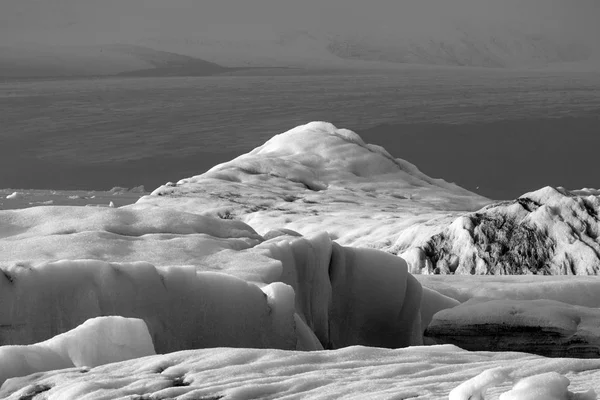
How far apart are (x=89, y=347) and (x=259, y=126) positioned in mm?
31467

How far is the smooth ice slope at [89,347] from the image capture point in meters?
4.12

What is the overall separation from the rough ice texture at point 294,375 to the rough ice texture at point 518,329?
1861mm

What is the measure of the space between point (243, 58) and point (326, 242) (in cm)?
6000

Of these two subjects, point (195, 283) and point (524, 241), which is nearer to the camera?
point (195, 283)

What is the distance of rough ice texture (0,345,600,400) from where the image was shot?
343 cm

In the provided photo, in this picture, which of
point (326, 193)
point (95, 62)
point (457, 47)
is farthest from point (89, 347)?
point (457, 47)

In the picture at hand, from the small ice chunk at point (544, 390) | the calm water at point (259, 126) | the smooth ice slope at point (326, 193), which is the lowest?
the calm water at point (259, 126)

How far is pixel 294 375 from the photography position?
3.70 m

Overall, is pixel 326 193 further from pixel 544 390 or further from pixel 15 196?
pixel 544 390

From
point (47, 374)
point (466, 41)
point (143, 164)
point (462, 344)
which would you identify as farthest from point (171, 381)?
point (466, 41)

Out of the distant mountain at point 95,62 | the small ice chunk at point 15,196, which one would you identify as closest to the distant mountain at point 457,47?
the distant mountain at point 95,62

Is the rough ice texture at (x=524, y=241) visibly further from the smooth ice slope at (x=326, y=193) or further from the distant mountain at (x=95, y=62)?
the distant mountain at (x=95, y=62)

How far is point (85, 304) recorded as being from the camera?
511 cm

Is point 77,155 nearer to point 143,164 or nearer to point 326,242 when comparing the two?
point 143,164
